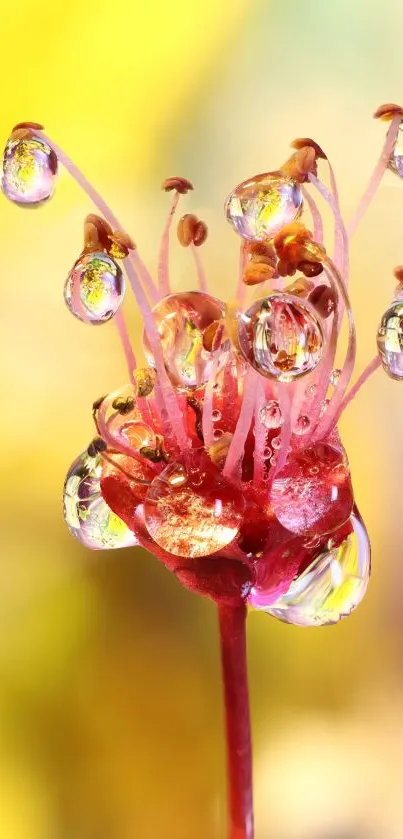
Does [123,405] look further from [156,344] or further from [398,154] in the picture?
[398,154]

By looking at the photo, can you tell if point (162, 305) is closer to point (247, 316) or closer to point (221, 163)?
point (247, 316)

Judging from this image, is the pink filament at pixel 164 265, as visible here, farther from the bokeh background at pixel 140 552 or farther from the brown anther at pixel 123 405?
the bokeh background at pixel 140 552

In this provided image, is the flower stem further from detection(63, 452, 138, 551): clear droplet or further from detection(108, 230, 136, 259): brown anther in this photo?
detection(108, 230, 136, 259): brown anther

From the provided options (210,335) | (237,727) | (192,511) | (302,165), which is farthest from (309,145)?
(237,727)

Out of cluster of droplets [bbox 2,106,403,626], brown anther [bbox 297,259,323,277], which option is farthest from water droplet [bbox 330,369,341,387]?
brown anther [bbox 297,259,323,277]

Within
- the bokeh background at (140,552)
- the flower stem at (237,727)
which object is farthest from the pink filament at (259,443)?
the bokeh background at (140,552)
